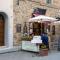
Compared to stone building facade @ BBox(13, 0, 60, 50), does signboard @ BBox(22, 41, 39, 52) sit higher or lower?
lower

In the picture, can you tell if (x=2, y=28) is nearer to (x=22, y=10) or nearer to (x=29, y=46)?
(x=22, y=10)

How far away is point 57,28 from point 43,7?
3.19m

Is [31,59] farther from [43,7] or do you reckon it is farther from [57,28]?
[57,28]

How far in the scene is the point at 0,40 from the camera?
18.9 m

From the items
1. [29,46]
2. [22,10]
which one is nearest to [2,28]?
[22,10]

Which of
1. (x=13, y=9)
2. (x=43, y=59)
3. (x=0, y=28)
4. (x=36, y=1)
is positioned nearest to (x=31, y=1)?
(x=36, y=1)

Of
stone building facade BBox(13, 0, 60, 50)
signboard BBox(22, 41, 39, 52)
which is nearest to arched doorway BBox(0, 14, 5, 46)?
stone building facade BBox(13, 0, 60, 50)

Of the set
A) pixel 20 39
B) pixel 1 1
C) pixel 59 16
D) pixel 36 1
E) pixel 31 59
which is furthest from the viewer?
pixel 59 16

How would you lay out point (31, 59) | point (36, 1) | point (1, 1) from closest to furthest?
point (31, 59)
point (1, 1)
point (36, 1)

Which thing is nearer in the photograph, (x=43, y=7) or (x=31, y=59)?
(x=31, y=59)

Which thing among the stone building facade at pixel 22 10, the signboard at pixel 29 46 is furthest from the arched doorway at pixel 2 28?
the signboard at pixel 29 46

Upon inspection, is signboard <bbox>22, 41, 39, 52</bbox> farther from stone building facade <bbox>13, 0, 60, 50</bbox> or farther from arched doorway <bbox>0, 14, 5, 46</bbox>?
arched doorway <bbox>0, 14, 5, 46</bbox>

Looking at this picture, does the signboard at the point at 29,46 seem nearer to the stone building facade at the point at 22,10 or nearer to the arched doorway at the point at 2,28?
the stone building facade at the point at 22,10

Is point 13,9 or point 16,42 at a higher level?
point 13,9
